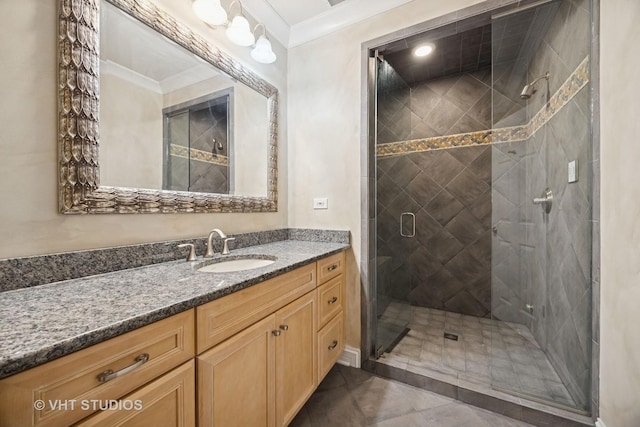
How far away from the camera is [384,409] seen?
4.70ft

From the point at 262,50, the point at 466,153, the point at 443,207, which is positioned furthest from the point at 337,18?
the point at 443,207

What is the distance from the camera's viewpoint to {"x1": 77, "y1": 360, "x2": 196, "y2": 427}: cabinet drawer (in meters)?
0.59

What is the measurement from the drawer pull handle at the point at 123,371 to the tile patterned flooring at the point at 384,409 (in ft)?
3.42

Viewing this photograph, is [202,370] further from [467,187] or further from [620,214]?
[467,187]

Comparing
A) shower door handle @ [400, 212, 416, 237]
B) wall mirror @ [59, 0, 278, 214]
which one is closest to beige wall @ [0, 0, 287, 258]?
wall mirror @ [59, 0, 278, 214]

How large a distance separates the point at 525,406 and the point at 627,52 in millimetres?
1705

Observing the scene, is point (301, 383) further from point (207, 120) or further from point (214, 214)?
point (207, 120)

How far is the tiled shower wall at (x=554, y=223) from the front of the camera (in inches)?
52.8

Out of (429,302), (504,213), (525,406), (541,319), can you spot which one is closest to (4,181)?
(525,406)

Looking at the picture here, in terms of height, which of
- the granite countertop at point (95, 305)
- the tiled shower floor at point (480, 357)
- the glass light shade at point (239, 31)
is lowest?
the tiled shower floor at point (480, 357)

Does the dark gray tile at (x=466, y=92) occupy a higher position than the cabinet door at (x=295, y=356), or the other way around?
the dark gray tile at (x=466, y=92)

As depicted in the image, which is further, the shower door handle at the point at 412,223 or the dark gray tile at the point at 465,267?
the dark gray tile at the point at 465,267

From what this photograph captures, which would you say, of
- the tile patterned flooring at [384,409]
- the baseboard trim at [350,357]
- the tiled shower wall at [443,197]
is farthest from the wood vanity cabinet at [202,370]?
the tiled shower wall at [443,197]

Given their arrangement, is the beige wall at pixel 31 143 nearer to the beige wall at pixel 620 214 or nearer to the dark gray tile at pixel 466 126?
the beige wall at pixel 620 214
